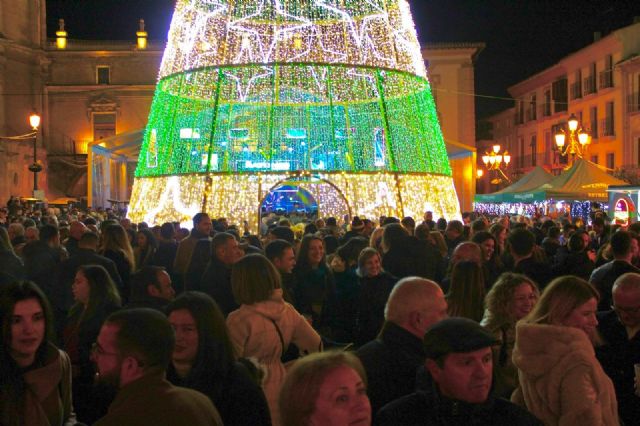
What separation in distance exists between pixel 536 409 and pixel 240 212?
16.5 metres

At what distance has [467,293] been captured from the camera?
5906 mm

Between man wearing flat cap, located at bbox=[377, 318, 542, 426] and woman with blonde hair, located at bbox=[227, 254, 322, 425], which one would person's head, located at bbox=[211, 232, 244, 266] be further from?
man wearing flat cap, located at bbox=[377, 318, 542, 426]

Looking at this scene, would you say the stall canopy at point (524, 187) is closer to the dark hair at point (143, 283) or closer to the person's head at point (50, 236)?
the person's head at point (50, 236)

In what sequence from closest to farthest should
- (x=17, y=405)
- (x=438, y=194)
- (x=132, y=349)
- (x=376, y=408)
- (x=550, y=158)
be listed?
(x=132, y=349), (x=17, y=405), (x=376, y=408), (x=438, y=194), (x=550, y=158)

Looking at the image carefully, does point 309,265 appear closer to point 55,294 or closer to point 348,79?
point 55,294

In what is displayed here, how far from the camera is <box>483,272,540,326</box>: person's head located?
5306mm

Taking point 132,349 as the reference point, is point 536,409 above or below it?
below

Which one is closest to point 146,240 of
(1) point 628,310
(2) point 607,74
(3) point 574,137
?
(1) point 628,310

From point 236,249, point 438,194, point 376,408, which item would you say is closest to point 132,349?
point 376,408

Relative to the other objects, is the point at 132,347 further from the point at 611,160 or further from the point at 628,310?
the point at 611,160

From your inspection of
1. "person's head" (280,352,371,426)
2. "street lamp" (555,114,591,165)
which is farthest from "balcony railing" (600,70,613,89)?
"person's head" (280,352,371,426)

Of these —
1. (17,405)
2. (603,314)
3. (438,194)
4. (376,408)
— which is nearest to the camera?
(17,405)

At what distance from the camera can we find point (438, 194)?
Answer: 21.8m

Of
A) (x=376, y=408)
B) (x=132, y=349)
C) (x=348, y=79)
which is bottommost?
(x=376, y=408)
